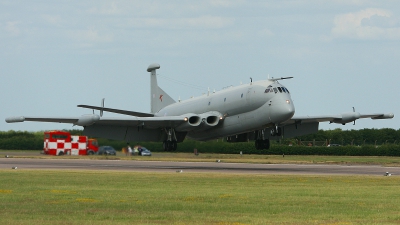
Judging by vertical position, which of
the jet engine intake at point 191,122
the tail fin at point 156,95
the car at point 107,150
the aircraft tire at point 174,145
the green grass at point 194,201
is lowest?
the green grass at point 194,201

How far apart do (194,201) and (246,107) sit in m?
19.6

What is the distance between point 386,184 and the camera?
986 inches

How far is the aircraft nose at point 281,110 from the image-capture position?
35312 millimetres

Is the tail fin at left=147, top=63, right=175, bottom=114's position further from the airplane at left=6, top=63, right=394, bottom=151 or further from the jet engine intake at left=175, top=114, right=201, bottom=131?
the jet engine intake at left=175, top=114, right=201, bottom=131

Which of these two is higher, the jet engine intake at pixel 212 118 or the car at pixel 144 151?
the jet engine intake at pixel 212 118

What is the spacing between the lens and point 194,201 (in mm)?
17906

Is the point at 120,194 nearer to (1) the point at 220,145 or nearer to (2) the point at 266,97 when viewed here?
(2) the point at 266,97

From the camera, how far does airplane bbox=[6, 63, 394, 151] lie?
3634 cm

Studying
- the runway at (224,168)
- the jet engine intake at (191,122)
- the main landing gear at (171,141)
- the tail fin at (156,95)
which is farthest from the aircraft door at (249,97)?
the tail fin at (156,95)

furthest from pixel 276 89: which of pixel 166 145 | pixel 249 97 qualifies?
pixel 166 145

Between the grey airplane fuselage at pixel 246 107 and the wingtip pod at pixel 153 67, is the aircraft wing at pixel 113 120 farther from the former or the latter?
the wingtip pod at pixel 153 67

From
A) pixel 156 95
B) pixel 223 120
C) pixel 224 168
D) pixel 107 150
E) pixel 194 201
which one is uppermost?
pixel 156 95

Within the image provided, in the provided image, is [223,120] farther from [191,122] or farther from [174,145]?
[174,145]

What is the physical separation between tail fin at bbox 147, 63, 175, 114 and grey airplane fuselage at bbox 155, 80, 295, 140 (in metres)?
9.14
